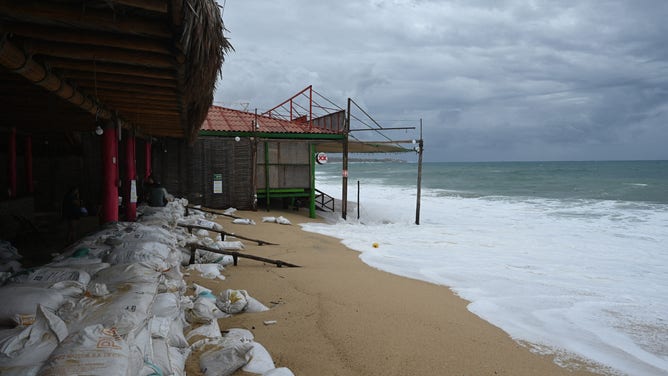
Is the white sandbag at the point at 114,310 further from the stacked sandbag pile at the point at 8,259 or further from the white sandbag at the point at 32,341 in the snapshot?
the stacked sandbag pile at the point at 8,259

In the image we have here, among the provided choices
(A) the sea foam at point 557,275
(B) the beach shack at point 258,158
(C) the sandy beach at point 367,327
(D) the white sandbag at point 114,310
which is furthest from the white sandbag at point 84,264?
(B) the beach shack at point 258,158

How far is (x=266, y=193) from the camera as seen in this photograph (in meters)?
13.7

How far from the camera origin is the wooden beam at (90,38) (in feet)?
8.79

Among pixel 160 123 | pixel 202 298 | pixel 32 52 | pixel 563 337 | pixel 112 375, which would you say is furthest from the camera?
pixel 160 123

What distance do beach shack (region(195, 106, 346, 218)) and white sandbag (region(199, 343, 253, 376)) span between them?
1069 cm

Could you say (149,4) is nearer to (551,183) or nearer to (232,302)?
(232,302)

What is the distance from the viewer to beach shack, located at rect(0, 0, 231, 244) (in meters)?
2.40

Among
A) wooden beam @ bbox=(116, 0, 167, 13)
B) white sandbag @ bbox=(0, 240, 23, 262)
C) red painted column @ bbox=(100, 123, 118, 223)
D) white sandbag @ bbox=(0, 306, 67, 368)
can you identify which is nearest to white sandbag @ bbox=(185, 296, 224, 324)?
white sandbag @ bbox=(0, 306, 67, 368)

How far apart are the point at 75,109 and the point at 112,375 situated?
564 cm

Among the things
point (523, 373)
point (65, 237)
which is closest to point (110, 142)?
point (65, 237)

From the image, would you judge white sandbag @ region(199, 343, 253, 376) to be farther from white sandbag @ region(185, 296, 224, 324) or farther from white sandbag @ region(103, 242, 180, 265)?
white sandbag @ region(103, 242, 180, 265)

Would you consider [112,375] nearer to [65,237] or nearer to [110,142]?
[110,142]

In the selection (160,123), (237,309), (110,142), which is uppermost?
(160,123)

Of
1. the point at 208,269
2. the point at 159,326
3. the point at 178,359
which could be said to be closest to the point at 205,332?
the point at 159,326
